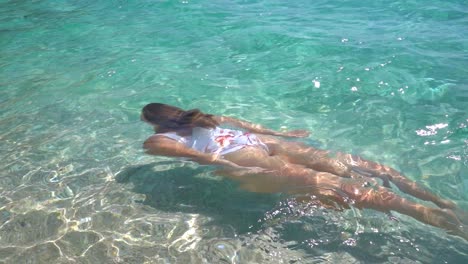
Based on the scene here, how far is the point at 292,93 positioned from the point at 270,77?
820mm

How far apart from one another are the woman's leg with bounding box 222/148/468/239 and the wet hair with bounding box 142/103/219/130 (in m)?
0.48

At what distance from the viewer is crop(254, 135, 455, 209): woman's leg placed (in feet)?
14.2

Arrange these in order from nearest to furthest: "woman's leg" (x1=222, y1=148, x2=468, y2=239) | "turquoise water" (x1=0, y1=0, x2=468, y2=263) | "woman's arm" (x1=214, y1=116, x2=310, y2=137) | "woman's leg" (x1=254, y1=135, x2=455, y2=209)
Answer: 1. "woman's leg" (x1=222, y1=148, x2=468, y2=239)
2. "turquoise water" (x1=0, y1=0, x2=468, y2=263)
3. "woman's leg" (x1=254, y1=135, x2=455, y2=209)
4. "woman's arm" (x1=214, y1=116, x2=310, y2=137)

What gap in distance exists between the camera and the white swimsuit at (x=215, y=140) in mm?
4344

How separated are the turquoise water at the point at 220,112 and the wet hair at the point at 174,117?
2.43ft

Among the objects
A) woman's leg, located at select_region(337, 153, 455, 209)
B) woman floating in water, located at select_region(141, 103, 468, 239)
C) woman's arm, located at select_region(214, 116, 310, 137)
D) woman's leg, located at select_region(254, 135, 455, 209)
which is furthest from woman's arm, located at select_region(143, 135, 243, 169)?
woman's leg, located at select_region(337, 153, 455, 209)

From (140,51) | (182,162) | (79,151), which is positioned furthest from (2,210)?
(140,51)

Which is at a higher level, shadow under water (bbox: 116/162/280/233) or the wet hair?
the wet hair

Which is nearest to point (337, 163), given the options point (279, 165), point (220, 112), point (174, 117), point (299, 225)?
point (279, 165)

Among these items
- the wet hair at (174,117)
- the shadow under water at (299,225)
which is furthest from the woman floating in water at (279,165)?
the shadow under water at (299,225)

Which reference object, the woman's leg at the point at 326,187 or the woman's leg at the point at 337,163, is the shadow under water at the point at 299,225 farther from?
the woman's leg at the point at 337,163

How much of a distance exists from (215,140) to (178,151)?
0.42 metres

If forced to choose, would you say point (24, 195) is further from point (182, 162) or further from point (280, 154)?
point (280, 154)

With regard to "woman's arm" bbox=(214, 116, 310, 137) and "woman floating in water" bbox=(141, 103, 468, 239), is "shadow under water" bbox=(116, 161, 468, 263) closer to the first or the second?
"woman floating in water" bbox=(141, 103, 468, 239)
